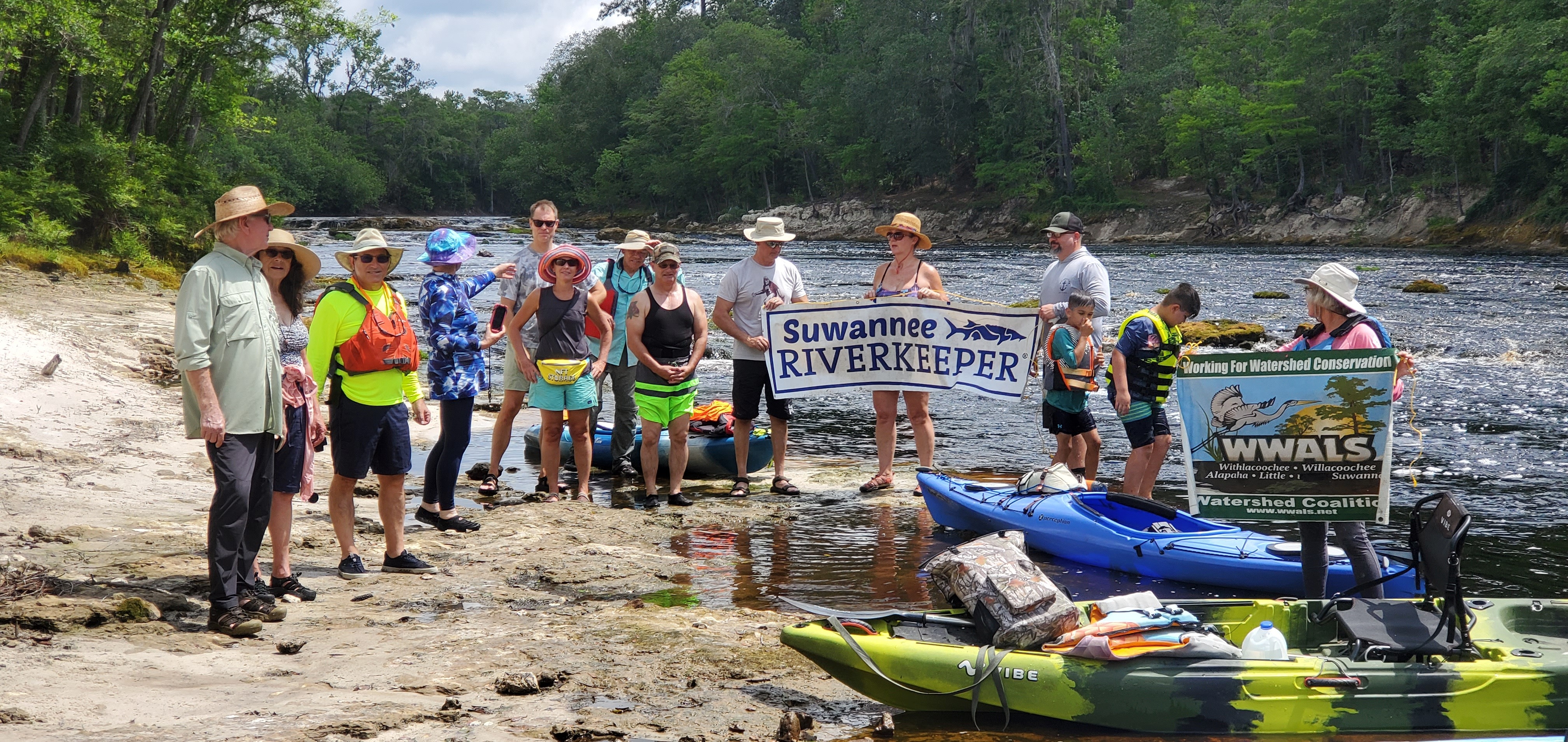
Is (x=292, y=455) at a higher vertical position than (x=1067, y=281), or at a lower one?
lower

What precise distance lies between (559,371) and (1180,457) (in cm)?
599

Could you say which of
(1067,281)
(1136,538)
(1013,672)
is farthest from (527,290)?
(1013,672)

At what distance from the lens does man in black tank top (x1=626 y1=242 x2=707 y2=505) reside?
8289 millimetres

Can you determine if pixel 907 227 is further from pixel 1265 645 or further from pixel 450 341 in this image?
pixel 1265 645

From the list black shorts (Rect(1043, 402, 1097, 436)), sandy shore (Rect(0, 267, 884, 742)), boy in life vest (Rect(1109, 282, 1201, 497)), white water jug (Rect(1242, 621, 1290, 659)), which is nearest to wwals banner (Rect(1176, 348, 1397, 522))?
white water jug (Rect(1242, 621, 1290, 659))

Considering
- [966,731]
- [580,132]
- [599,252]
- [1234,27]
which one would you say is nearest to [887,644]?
[966,731]

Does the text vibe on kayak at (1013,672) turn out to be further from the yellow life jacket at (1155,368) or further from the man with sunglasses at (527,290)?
the man with sunglasses at (527,290)

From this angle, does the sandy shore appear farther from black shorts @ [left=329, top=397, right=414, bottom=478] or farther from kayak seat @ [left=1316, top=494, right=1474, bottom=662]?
kayak seat @ [left=1316, top=494, right=1474, bottom=662]

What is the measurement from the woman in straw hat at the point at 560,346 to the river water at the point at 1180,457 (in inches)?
42.5

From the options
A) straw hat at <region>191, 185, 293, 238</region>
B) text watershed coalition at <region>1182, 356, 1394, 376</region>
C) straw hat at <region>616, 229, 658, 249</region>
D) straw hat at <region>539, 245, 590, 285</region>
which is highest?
straw hat at <region>191, 185, 293, 238</region>

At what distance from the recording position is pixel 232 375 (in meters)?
4.93

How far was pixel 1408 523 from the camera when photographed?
8523 mm

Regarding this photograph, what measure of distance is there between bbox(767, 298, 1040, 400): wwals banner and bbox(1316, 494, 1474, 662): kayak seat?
140 inches

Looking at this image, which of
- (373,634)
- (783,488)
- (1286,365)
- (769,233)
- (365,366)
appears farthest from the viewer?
(783,488)
